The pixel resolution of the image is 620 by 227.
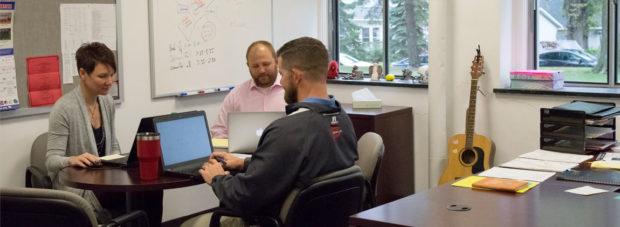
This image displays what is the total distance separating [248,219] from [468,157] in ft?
8.39

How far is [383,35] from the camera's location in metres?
6.12

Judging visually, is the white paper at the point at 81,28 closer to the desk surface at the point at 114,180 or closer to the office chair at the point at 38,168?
the office chair at the point at 38,168

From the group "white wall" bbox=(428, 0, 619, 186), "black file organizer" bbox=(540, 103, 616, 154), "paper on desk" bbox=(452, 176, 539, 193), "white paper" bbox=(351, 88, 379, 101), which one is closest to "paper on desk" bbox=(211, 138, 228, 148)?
"paper on desk" bbox=(452, 176, 539, 193)

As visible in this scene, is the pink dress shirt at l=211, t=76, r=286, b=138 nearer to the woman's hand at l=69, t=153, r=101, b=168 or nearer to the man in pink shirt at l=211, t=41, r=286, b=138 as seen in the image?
the man in pink shirt at l=211, t=41, r=286, b=138

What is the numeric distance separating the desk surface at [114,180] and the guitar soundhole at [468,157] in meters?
2.49

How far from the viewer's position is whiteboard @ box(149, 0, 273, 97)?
4.96 metres

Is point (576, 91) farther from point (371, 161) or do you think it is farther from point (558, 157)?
point (371, 161)

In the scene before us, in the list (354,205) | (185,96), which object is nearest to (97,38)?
(185,96)

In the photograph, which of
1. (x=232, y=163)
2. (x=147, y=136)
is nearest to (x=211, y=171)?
(x=232, y=163)

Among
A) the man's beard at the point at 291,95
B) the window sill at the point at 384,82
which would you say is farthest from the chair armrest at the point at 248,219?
the window sill at the point at 384,82

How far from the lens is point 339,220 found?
2.98m

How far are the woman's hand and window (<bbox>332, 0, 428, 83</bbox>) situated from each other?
2835 mm

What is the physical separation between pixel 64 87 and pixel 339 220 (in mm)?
2029

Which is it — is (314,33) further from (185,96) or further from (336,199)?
(336,199)
